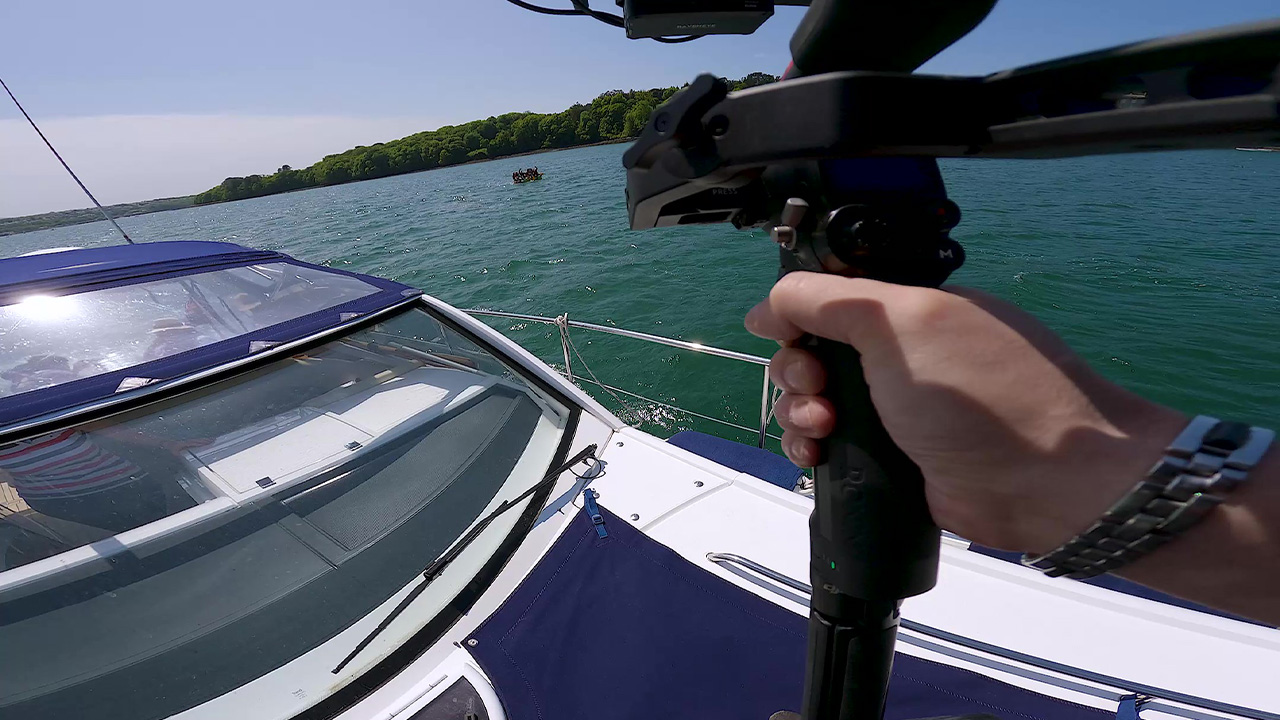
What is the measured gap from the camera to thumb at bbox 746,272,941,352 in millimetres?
716

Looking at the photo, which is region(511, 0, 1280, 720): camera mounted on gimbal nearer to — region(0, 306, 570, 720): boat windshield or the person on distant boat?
the person on distant boat

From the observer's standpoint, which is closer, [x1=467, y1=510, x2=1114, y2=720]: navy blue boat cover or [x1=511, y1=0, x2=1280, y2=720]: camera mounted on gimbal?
[x1=511, y1=0, x2=1280, y2=720]: camera mounted on gimbal

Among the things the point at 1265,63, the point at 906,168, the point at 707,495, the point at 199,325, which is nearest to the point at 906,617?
the point at 707,495

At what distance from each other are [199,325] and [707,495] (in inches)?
91.8

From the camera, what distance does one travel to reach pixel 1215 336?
8.73m

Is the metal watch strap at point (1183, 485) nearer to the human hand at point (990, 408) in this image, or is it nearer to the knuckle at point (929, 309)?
the human hand at point (990, 408)

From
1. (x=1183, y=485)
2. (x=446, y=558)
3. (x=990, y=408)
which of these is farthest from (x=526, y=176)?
(x=1183, y=485)

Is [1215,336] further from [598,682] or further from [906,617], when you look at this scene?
[598,682]

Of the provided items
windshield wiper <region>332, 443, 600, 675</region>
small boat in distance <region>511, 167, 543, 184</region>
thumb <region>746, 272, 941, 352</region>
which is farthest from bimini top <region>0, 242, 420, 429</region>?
small boat in distance <region>511, 167, 543, 184</region>

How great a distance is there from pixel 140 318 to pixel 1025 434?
3.09 meters

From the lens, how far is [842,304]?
2.44 feet

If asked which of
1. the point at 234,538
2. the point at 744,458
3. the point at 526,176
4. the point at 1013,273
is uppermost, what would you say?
the point at 526,176

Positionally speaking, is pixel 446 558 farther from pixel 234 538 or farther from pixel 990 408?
pixel 990 408

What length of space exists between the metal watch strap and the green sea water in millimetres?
5689
